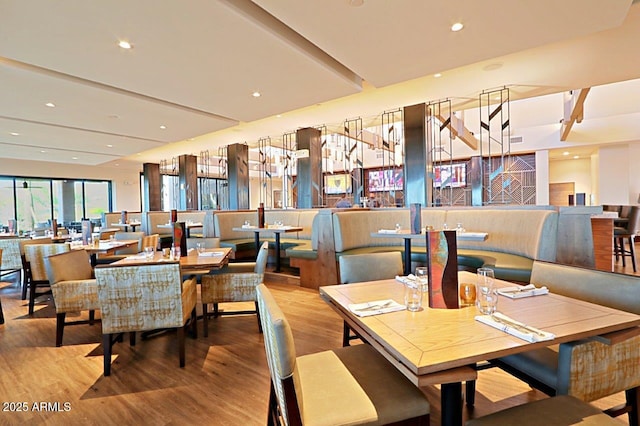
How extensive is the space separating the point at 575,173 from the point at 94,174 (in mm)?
18770

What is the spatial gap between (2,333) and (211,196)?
11.4 metres

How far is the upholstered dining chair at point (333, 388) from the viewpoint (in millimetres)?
1099

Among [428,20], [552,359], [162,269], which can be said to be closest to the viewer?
[552,359]

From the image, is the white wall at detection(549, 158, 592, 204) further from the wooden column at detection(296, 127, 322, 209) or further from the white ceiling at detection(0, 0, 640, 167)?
the wooden column at detection(296, 127, 322, 209)

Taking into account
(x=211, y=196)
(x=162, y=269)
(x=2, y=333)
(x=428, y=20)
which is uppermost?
(x=428, y=20)

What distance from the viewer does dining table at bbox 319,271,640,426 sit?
1.07m

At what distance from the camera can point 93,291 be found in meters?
2.94

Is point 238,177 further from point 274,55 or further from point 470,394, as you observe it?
point 470,394

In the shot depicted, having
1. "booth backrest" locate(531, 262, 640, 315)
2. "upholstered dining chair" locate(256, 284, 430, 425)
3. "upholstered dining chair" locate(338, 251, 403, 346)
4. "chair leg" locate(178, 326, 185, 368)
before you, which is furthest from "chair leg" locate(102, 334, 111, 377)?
"booth backrest" locate(531, 262, 640, 315)

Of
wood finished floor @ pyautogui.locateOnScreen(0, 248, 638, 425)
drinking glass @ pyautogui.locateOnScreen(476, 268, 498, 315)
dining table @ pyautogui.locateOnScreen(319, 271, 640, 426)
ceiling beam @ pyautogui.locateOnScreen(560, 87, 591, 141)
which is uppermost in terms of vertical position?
ceiling beam @ pyautogui.locateOnScreen(560, 87, 591, 141)

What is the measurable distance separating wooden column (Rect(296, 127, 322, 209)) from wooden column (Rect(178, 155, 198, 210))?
4574 mm

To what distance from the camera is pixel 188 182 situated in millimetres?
10656

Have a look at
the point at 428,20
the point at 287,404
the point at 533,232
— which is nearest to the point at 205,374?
the point at 287,404

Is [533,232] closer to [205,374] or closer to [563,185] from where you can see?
[205,374]
